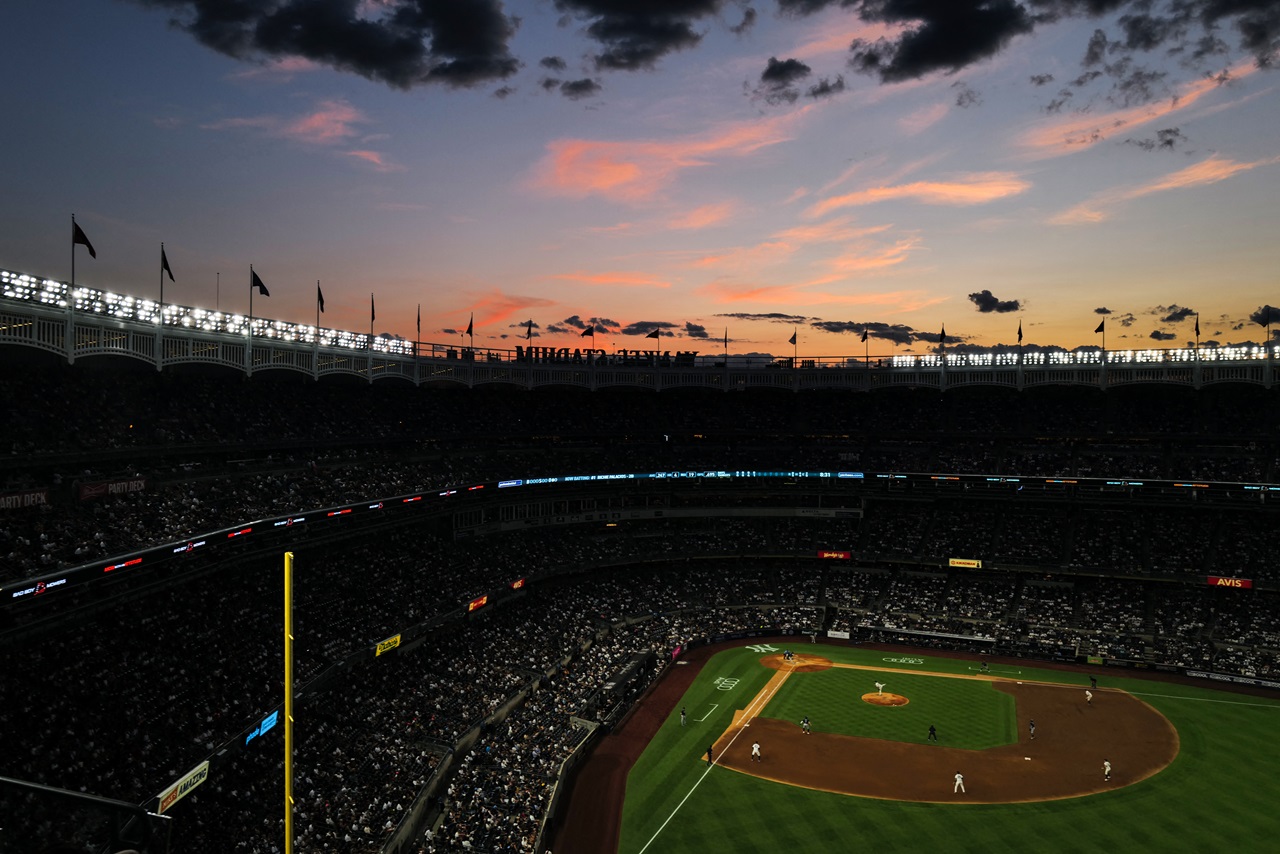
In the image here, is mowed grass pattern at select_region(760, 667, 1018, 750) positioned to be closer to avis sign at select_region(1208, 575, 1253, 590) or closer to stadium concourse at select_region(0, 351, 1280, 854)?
stadium concourse at select_region(0, 351, 1280, 854)

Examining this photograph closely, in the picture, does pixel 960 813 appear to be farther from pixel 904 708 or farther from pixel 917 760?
pixel 904 708

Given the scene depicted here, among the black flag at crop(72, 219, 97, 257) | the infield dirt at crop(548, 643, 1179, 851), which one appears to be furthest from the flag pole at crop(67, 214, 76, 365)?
the infield dirt at crop(548, 643, 1179, 851)

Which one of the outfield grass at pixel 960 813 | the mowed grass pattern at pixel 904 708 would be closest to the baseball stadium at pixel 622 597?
the outfield grass at pixel 960 813

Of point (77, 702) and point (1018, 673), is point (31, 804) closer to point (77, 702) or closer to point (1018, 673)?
point (77, 702)

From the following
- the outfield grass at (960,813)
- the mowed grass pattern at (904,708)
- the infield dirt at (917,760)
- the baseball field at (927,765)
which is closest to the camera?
the outfield grass at (960,813)

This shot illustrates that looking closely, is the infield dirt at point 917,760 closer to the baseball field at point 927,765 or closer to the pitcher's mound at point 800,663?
the baseball field at point 927,765
